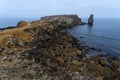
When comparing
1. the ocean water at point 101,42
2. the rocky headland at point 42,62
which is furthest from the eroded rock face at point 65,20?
the rocky headland at point 42,62

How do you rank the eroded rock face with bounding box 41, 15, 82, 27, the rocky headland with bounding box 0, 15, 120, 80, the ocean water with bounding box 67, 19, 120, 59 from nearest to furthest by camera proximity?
the rocky headland with bounding box 0, 15, 120, 80
the ocean water with bounding box 67, 19, 120, 59
the eroded rock face with bounding box 41, 15, 82, 27

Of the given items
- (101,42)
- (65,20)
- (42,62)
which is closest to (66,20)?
(65,20)

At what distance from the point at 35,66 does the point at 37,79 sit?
438 cm

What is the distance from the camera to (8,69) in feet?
106

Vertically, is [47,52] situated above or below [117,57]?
above

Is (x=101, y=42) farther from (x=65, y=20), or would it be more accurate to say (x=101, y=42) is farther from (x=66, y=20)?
(x=66, y=20)

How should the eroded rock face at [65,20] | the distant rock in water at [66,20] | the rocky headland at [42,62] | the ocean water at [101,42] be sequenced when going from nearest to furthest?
the rocky headland at [42,62]
the ocean water at [101,42]
the eroded rock face at [65,20]
the distant rock in water at [66,20]

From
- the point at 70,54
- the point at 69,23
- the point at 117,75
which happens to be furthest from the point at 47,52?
the point at 69,23

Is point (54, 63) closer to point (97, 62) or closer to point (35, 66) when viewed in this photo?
point (35, 66)

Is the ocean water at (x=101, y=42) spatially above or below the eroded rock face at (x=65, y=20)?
below

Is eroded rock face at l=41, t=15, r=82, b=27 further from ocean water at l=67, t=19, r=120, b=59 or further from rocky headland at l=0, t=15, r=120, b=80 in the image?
rocky headland at l=0, t=15, r=120, b=80

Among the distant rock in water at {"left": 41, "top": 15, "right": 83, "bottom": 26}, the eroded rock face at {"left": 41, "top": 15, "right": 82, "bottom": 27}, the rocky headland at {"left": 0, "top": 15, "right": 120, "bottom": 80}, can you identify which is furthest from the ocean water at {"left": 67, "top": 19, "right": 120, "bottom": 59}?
the distant rock in water at {"left": 41, "top": 15, "right": 83, "bottom": 26}

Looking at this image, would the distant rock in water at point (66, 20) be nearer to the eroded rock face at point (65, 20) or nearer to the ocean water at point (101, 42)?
the eroded rock face at point (65, 20)

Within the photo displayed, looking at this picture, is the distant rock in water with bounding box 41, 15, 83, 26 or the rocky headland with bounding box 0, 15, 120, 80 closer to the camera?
the rocky headland with bounding box 0, 15, 120, 80
